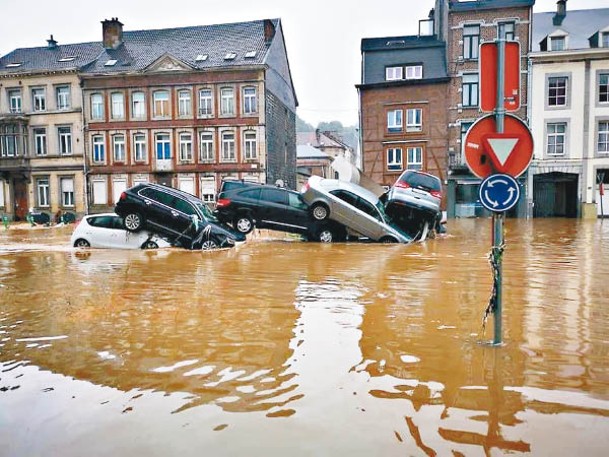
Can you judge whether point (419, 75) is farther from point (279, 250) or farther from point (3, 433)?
point (3, 433)

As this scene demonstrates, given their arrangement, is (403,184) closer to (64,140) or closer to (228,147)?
Answer: (228,147)

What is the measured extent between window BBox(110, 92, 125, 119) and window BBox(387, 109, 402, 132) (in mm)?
17817

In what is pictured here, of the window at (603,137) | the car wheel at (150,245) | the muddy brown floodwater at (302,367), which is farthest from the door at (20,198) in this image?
the window at (603,137)

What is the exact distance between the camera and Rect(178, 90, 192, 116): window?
112ft

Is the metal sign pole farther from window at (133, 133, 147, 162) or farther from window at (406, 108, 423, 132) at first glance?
window at (133, 133, 147, 162)

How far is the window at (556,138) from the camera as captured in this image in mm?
32125

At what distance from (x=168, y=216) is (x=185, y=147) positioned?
20677 millimetres

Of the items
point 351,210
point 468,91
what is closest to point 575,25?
point 468,91

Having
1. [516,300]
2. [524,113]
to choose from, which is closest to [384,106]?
[524,113]

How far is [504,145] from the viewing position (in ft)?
15.4

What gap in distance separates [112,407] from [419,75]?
1316 inches

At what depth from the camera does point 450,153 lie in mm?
33500

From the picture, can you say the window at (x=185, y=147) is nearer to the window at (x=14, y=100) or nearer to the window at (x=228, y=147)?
the window at (x=228, y=147)

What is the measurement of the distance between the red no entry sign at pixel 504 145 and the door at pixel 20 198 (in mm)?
38255
